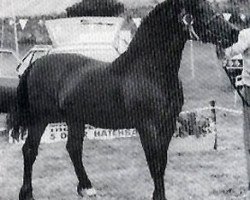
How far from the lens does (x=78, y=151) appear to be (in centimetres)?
197

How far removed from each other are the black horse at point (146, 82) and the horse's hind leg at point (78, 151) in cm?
6

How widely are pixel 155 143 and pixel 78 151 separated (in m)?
0.39

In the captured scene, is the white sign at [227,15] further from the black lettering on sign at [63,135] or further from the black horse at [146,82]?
the black lettering on sign at [63,135]

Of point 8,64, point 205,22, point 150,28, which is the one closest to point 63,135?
point 8,64

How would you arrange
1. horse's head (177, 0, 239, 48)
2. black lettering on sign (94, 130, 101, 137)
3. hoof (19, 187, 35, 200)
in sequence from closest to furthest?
horse's head (177, 0, 239, 48) → hoof (19, 187, 35, 200) → black lettering on sign (94, 130, 101, 137)

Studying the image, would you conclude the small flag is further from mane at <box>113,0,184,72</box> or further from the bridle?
the bridle

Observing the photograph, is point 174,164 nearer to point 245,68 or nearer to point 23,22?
point 245,68

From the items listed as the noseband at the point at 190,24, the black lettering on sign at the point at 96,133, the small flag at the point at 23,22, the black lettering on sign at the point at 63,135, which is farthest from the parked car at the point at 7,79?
the noseband at the point at 190,24

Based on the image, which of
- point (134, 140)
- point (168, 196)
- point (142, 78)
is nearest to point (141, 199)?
point (168, 196)

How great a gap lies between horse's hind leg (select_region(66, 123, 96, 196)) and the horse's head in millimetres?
555

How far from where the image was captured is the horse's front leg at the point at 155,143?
5.57ft

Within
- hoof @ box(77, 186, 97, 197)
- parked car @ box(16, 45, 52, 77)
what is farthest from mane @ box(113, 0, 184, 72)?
hoof @ box(77, 186, 97, 197)

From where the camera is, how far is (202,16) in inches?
65.3

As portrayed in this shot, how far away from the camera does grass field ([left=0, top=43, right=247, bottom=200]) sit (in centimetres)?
189
